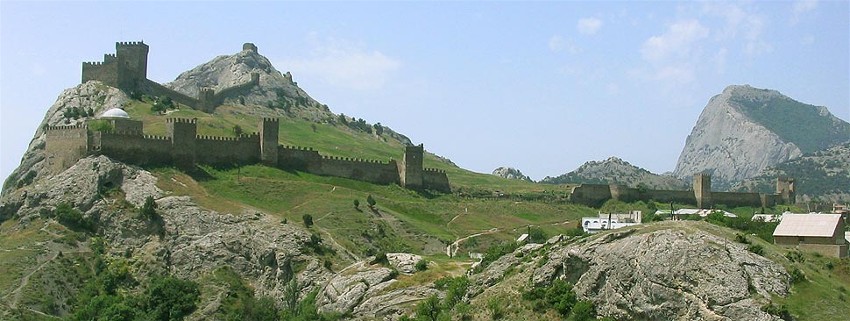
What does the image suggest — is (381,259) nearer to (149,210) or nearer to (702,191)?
(149,210)

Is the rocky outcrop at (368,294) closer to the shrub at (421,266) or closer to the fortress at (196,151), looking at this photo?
the shrub at (421,266)

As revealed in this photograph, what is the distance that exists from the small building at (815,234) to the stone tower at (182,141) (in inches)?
2067

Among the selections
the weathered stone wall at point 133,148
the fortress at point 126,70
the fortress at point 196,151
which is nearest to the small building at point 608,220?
the fortress at point 196,151

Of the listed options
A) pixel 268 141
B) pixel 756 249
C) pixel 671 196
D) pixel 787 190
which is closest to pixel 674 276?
pixel 756 249

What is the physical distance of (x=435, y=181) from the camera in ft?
371

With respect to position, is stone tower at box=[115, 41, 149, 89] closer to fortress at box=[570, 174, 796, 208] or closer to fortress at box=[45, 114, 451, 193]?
fortress at box=[45, 114, 451, 193]

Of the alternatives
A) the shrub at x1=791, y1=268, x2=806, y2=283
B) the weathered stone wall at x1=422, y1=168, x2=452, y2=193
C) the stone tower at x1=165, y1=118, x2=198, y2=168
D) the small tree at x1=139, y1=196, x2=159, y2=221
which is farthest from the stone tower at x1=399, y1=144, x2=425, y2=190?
the shrub at x1=791, y1=268, x2=806, y2=283

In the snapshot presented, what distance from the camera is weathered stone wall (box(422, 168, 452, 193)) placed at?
112 m

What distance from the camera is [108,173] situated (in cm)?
9000

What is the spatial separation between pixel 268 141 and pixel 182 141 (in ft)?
30.9

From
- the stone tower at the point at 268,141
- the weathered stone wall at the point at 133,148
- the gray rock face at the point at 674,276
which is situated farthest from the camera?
the stone tower at the point at 268,141

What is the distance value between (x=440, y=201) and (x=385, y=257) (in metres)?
30.7

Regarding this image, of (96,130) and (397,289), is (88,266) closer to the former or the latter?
(96,130)

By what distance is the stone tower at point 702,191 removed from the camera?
129 m
